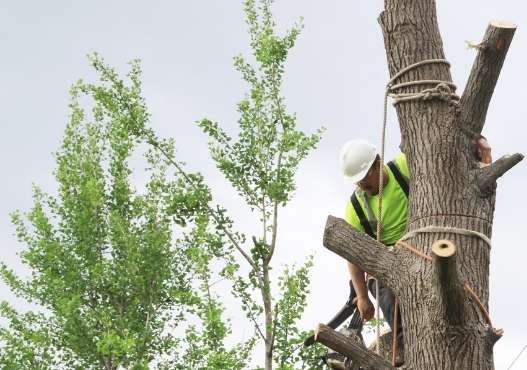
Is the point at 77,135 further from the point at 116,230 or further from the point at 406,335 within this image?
the point at 406,335

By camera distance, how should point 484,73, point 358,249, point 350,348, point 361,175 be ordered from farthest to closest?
point 361,175
point 484,73
point 358,249
point 350,348

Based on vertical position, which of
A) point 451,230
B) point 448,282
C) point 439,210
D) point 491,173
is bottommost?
point 448,282

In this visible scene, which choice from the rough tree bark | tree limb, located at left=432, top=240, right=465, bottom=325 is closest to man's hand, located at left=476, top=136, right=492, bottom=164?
the rough tree bark

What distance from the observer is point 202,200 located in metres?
14.7

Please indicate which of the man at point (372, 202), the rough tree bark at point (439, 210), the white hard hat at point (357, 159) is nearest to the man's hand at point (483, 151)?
the rough tree bark at point (439, 210)

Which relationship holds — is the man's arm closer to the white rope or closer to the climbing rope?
the climbing rope

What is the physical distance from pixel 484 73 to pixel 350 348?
1630mm

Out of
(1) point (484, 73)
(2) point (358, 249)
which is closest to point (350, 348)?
(2) point (358, 249)

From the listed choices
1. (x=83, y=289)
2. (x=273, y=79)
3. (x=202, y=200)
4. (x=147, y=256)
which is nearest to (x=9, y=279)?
(x=83, y=289)

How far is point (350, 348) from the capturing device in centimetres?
374

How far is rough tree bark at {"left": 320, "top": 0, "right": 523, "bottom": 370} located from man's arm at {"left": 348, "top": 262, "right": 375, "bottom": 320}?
50 cm

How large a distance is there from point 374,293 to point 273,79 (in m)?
11.3

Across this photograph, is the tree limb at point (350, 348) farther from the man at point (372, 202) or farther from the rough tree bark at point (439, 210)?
the man at point (372, 202)

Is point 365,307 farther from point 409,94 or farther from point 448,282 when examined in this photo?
point 409,94
